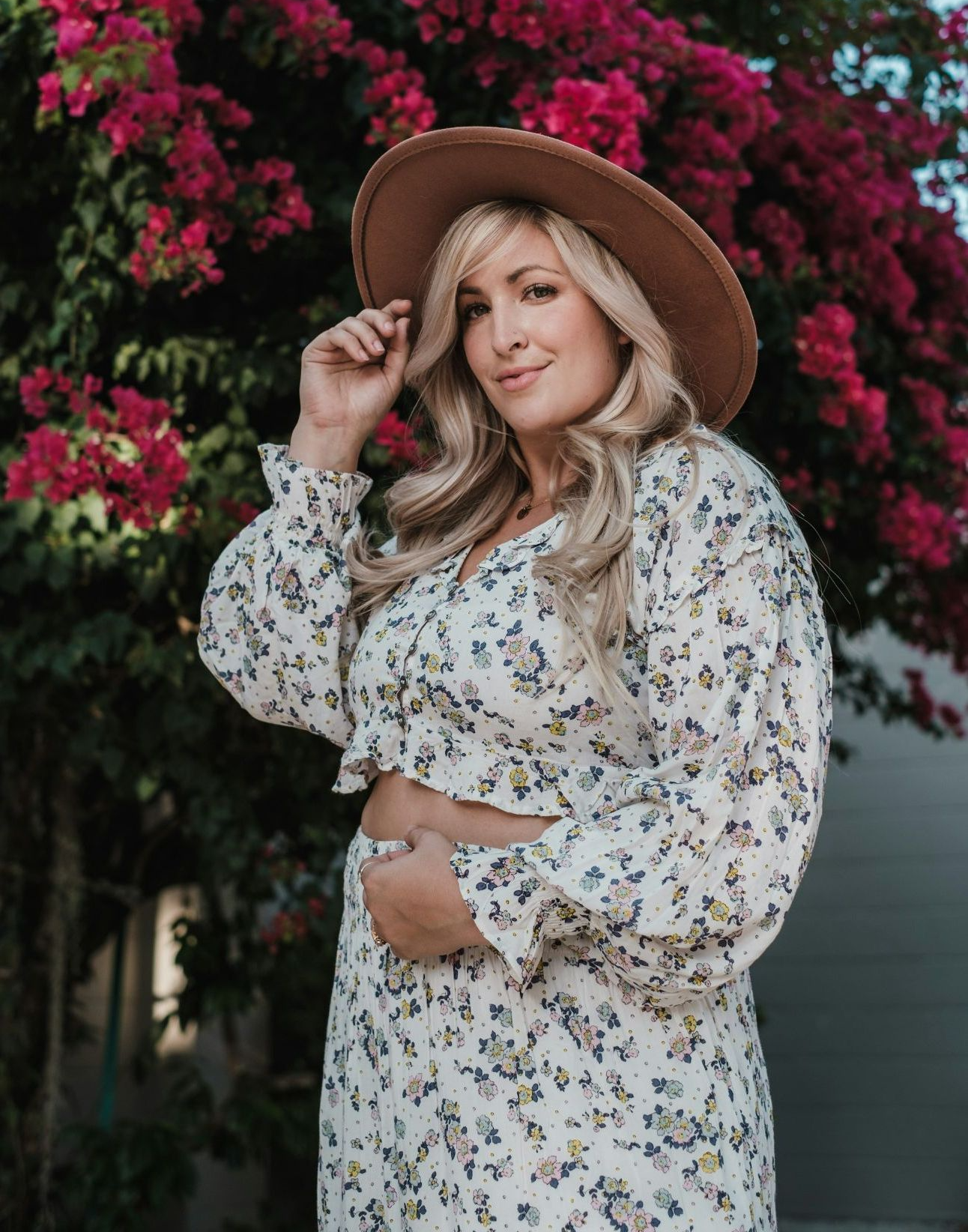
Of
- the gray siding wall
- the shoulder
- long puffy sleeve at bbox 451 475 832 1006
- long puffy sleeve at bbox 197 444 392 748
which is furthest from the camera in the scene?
the gray siding wall

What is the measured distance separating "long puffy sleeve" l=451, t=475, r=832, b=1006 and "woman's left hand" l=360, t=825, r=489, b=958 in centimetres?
3

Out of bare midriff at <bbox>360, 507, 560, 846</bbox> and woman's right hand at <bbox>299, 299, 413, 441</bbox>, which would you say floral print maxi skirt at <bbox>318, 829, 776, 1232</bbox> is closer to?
bare midriff at <bbox>360, 507, 560, 846</bbox>

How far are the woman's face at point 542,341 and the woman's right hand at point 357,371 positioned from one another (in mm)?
237

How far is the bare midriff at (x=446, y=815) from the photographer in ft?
6.06

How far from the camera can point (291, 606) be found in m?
2.18

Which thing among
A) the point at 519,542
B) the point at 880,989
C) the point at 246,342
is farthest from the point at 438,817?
the point at 880,989

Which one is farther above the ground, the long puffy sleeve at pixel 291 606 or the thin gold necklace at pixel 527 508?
the thin gold necklace at pixel 527 508

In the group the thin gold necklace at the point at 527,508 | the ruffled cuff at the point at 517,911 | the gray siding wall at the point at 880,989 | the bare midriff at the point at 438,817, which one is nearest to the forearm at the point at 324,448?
the thin gold necklace at the point at 527,508

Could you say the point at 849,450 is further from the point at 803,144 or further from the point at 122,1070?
the point at 122,1070

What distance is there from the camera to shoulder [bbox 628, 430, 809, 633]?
1.77 metres

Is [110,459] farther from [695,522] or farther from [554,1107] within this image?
[554,1107]

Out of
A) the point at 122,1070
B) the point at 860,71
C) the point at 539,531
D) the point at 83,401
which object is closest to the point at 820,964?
the point at 122,1070

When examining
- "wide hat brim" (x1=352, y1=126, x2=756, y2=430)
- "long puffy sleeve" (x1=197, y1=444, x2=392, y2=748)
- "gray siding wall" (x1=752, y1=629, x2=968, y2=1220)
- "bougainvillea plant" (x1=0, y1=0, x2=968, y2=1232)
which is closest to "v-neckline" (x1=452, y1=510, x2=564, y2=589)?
"long puffy sleeve" (x1=197, y1=444, x2=392, y2=748)

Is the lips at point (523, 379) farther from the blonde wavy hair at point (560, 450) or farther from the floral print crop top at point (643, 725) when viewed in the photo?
the floral print crop top at point (643, 725)
